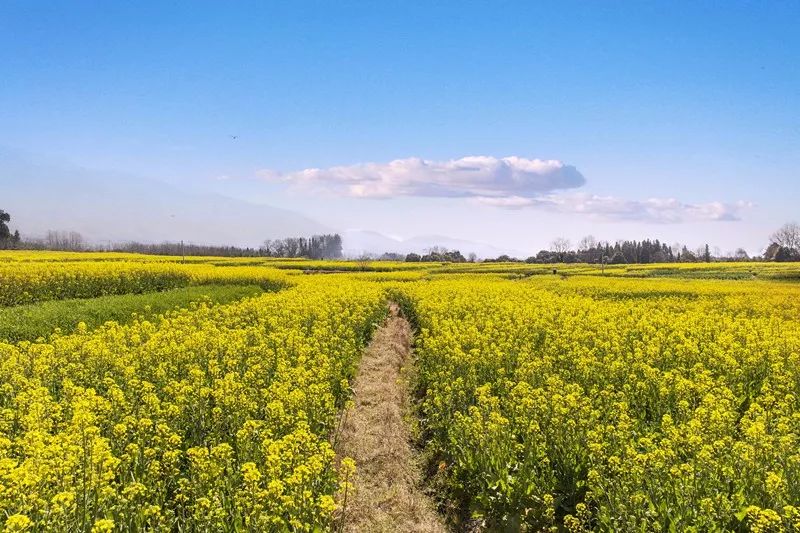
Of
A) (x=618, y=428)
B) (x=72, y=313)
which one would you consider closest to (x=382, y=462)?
(x=618, y=428)

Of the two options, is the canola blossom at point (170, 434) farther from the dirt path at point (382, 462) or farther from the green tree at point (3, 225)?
the green tree at point (3, 225)

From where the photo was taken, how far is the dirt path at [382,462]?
27.1 ft

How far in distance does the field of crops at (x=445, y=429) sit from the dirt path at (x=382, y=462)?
389 mm

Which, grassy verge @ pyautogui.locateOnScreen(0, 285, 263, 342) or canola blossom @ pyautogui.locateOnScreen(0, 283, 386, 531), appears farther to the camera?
grassy verge @ pyautogui.locateOnScreen(0, 285, 263, 342)

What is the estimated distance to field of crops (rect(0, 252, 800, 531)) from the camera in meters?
5.94

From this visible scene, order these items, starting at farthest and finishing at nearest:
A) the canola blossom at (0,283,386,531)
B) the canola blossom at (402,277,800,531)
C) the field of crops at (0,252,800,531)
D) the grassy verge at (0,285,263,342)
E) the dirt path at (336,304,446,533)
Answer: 1. the grassy verge at (0,285,263,342)
2. the dirt path at (336,304,446,533)
3. the canola blossom at (402,277,800,531)
4. the field of crops at (0,252,800,531)
5. the canola blossom at (0,283,386,531)

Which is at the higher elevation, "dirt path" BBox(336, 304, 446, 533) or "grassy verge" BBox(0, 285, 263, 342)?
"grassy verge" BBox(0, 285, 263, 342)

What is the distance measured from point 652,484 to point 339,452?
5.56m

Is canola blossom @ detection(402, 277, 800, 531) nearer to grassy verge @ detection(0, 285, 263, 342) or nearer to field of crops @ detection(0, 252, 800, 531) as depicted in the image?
field of crops @ detection(0, 252, 800, 531)

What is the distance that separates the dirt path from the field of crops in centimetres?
39

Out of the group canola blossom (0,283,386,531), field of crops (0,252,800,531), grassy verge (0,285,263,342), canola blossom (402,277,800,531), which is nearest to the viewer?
canola blossom (0,283,386,531)

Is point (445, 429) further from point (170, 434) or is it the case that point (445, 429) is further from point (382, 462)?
point (170, 434)

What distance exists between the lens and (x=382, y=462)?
10086mm

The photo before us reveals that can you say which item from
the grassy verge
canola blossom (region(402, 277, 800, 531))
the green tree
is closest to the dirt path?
canola blossom (region(402, 277, 800, 531))
